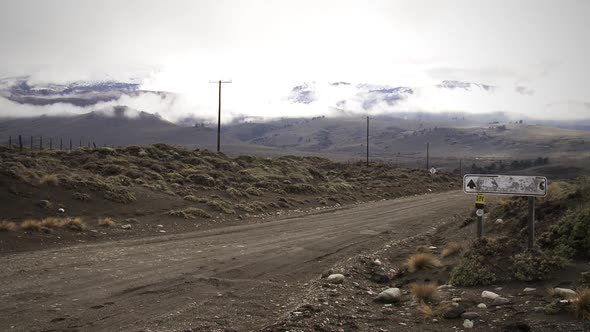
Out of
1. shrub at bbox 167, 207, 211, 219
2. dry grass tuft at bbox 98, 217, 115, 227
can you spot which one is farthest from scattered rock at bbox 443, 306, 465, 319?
shrub at bbox 167, 207, 211, 219

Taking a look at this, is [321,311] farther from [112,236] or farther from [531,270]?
[112,236]

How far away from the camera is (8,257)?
13.4 m

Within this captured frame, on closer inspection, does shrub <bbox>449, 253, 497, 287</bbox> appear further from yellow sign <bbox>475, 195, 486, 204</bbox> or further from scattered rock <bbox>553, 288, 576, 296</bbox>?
yellow sign <bbox>475, 195, 486, 204</bbox>

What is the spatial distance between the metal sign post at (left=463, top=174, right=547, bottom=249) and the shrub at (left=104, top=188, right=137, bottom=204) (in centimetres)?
1690

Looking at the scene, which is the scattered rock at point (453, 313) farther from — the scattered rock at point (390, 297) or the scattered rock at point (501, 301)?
the scattered rock at point (390, 297)

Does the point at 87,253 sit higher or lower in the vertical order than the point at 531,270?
lower

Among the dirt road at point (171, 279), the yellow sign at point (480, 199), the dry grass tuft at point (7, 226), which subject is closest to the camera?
the dirt road at point (171, 279)

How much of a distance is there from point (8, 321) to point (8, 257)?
652 cm

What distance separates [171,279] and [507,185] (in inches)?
297

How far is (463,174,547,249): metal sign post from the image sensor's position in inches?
395

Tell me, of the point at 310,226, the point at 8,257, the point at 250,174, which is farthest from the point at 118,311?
the point at 250,174

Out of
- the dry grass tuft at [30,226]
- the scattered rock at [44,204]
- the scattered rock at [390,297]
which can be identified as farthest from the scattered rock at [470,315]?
the scattered rock at [44,204]

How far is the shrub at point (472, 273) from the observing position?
9.55 metres

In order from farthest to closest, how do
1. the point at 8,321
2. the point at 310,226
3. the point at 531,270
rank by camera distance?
the point at 310,226
the point at 531,270
the point at 8,321
